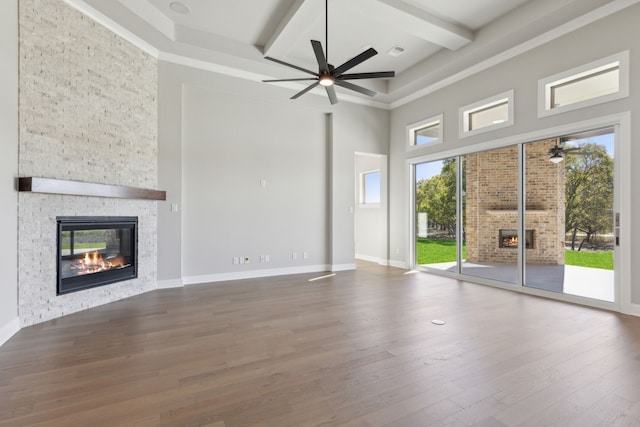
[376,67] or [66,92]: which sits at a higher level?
[376,67]

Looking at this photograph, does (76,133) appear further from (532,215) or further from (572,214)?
(572,214)

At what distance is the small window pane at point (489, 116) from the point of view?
510cm

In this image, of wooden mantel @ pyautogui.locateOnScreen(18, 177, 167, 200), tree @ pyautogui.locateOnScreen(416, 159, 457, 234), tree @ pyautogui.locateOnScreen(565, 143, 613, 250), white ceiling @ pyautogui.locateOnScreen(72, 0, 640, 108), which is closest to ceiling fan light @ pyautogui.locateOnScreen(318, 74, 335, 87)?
white ceiling @ pyautogui.locateOnScreen(72, 0, 640, 108)

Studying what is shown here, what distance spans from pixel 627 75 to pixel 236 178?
568 centimetres

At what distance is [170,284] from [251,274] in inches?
54.6

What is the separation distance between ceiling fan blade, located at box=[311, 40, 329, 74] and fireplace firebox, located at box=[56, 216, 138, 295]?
3.43 meters

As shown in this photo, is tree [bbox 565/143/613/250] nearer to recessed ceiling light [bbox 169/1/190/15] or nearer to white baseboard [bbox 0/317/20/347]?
recessed ceiling light [bbox 169/1/190/15]

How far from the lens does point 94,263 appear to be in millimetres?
4152

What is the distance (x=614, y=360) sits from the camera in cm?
251

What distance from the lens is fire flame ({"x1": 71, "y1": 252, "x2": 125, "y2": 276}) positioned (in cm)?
393

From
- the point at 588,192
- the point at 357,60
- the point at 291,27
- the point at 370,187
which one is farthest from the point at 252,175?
the point at 588,192

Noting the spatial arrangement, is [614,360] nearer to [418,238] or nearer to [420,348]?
[420,348]

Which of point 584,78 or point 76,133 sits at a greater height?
point 584,78

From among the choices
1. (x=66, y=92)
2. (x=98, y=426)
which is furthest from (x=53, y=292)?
(x=98, y=426)
